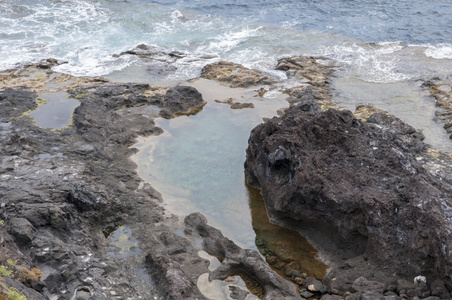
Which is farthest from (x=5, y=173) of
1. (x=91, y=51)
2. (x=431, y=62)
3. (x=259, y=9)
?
(x=259, y=9)

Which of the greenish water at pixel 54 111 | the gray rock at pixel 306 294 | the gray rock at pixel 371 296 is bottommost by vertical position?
the gray rock at pixel 306 294

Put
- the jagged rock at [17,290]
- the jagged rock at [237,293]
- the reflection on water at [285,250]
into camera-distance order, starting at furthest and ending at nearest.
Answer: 1. the reflection on water at [285,250]
2. the jagged rock at [237,293]
3. the jagged rock at [17,290]

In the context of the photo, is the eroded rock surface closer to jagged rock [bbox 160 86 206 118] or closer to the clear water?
jagged rock [bbox 160 86 206 118]

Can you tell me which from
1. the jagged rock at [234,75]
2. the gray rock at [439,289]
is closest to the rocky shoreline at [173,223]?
the gray rock at [439,289]

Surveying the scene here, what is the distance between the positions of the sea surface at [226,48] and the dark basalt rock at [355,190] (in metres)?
1.58

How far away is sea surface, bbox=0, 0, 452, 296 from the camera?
1616cm

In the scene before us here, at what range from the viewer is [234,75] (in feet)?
72.5

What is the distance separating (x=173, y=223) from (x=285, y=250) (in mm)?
3327

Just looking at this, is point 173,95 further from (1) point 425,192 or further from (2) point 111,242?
(1) point 425,192

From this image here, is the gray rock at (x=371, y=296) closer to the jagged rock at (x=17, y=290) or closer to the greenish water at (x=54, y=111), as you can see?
the jagged rock at (x=17, y=290)

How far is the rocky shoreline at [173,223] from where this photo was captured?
31.7 ft

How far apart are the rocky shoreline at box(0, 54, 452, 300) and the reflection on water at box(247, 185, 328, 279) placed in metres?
0.11

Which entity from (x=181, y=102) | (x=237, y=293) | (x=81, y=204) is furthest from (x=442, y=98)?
(x=81, y=204)

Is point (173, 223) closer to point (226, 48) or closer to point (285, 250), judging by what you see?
point (285, 250)
